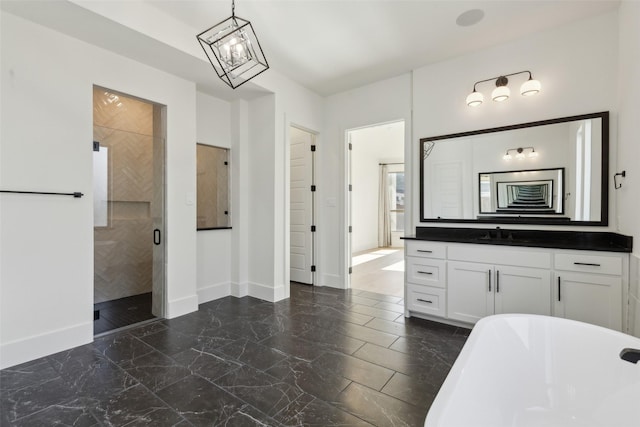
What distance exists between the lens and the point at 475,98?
3145 millimetres

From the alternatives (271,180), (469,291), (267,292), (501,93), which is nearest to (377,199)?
(271,180)

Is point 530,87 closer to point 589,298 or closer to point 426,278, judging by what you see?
point 589,298

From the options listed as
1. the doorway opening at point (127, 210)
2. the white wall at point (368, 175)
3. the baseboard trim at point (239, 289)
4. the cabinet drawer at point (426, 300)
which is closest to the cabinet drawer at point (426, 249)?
the cabinet drawer at point (426, 300)

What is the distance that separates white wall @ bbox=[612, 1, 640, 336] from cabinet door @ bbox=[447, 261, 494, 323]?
93cm

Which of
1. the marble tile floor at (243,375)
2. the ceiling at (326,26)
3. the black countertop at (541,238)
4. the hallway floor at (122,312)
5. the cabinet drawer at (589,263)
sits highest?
the ceiling at (326,26)

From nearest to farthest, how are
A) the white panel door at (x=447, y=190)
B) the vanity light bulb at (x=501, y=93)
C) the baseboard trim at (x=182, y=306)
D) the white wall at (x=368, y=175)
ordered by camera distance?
the vanity light bulb at (x=501, y=93) < the baseboard trim at (x=182, y=306) < the white panel door at (x=447, y=190) < the white wall at (x=368, y=175)

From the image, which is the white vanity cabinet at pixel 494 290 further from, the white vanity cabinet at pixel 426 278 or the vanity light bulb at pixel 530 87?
the vanity light bulb at pixel 530 87

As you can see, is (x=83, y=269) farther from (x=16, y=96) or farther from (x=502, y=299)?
(x=502, y=299)

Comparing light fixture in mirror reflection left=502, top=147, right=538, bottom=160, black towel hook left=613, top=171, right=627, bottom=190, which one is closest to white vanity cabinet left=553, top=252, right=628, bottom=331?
black towel hook left=613, top=171, right=627, bottom=190

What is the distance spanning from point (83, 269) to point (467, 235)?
3.75 m

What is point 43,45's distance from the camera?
7.82 ft

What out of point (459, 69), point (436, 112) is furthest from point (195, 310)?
point (459, 69)

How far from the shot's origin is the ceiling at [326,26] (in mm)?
2404

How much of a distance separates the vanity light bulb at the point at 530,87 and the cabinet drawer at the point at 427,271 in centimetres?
180
